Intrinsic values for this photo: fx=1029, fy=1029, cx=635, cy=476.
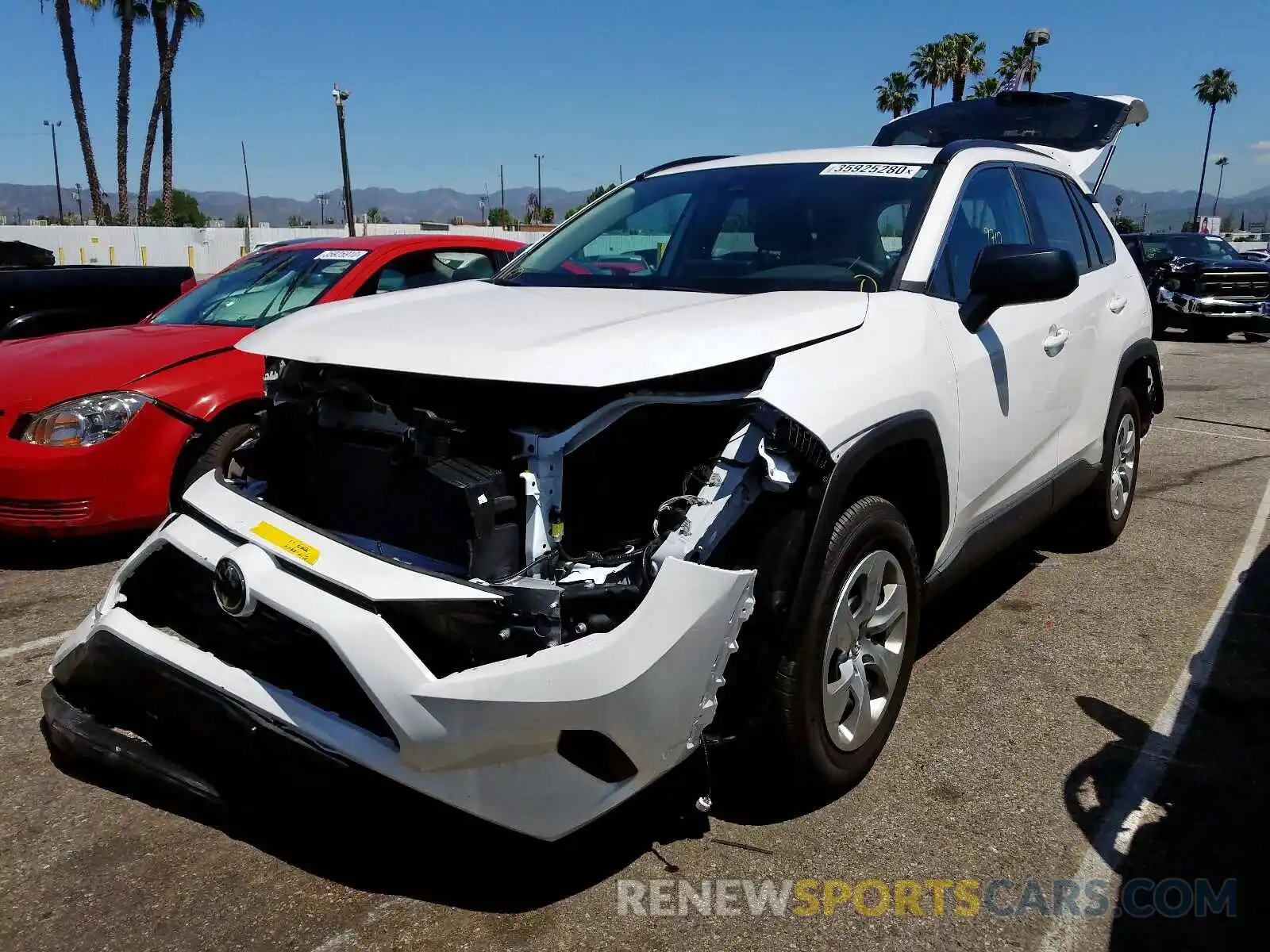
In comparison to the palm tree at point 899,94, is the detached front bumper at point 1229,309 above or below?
below

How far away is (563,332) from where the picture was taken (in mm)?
2590

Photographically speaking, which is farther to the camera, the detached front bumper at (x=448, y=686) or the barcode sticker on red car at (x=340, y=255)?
the barcode sticker on red car at (x=340, y=255)

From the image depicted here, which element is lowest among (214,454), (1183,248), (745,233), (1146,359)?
(214,454)

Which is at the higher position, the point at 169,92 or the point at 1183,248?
the point at 169,92

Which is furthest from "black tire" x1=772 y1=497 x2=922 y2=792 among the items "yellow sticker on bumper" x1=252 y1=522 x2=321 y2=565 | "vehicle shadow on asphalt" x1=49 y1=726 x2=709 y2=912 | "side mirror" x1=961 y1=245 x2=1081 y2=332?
"yellow sticker on bumper" x1=252 y1=522 x2=321 y2=565

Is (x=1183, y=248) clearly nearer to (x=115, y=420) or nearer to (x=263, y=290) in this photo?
(x=263, y=290)

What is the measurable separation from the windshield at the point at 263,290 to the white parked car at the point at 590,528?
257cm

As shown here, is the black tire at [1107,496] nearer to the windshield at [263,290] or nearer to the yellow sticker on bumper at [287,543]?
the yellow sticker on bumper at [287,543]

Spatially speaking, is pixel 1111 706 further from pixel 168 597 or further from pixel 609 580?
pixel 168 597

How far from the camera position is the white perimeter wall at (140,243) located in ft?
117

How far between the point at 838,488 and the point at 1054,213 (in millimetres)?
2596

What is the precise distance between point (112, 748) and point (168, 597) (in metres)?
0.41

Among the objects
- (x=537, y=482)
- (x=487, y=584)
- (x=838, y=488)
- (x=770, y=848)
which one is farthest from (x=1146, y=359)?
(x=487, y=584)

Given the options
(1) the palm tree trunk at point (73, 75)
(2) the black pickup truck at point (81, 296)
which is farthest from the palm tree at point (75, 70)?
(2) the black pickup truck at point (81, 296)
